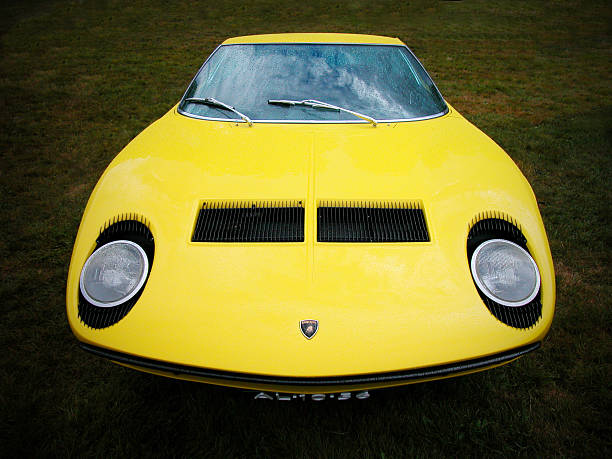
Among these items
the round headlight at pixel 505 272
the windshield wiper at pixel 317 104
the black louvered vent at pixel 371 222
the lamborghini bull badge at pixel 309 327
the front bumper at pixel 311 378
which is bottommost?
the front bumper at pixel 311 378

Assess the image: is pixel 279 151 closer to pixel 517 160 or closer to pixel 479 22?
pixel 517 160

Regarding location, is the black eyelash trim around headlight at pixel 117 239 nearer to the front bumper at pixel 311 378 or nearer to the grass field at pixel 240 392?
the front bumper at pixel 311 378

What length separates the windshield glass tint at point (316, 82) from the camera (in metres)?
2.14

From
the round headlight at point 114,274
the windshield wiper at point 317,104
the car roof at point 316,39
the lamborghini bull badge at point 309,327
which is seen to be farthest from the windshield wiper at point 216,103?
the lamborghini bull badge at point 309,327

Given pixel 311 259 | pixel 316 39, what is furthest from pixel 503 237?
pixel 316 39

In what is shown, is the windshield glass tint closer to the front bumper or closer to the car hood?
the car hood

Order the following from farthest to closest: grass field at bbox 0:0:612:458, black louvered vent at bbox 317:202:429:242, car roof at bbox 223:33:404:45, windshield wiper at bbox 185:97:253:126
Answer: car roof at bbox 223:33:404:45, windshield wiper at bbox 185:97:253:126, grass field at bbox 0:0:612:458, black louvered vent at bbox 317:202:429:242

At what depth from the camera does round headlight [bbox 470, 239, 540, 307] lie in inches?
53.2

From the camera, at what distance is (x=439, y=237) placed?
4.83 ft

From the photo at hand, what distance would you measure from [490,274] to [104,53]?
10.5m

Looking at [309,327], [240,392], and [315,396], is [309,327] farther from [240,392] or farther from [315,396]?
[240,392]

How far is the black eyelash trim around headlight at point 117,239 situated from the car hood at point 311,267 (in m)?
0.03

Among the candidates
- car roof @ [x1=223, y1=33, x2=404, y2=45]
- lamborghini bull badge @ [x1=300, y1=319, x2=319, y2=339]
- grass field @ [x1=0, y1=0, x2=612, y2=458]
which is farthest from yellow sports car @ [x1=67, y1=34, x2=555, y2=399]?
car roof @ [x1=223, y1=33, x2=404, y2=45]

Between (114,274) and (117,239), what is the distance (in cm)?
17
